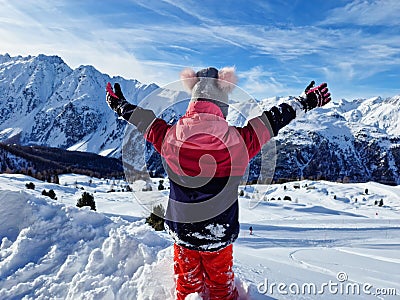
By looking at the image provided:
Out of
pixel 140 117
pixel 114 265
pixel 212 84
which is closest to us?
pixel 212 84

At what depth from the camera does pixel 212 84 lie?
9.05 ft

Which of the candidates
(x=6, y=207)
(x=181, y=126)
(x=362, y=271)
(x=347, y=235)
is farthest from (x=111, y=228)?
(x=347, y=235)

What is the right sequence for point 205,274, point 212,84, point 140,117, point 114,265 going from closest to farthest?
point 212,84 → point 140,117 → point 205,274 → point 114,265

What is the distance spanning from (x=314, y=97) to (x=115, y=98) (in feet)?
5.58

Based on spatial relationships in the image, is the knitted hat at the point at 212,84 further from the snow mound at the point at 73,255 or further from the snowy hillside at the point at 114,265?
the snow mound at the point at 73,255

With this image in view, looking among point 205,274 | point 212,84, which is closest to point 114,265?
point 205,274

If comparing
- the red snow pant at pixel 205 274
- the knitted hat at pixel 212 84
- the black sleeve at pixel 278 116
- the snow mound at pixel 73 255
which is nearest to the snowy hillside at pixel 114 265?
the snow mound at pixel 73 255

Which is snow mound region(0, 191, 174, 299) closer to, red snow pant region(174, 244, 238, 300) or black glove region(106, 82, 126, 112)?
red snow pant region(174, 244, 238, 300)

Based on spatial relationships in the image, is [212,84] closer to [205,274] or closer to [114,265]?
[205,274]

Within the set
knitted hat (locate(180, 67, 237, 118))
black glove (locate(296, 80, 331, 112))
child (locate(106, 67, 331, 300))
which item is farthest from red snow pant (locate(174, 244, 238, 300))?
black glove (locate(296, 80, 331, 112))

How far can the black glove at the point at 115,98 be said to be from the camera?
10.0 feet

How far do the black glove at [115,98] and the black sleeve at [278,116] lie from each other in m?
1.25

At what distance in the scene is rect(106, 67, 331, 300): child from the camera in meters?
2.64

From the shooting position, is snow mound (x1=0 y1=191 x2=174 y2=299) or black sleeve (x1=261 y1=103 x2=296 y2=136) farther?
snow mound (x1=0 y1=191 x2=174 y2=299)
